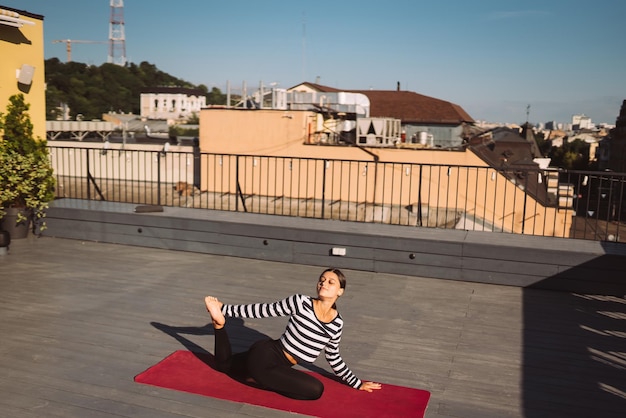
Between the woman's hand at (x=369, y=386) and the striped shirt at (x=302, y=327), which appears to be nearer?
the striped shirt at (x=302, y=327)

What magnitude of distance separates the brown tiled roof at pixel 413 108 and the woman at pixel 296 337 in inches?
1660

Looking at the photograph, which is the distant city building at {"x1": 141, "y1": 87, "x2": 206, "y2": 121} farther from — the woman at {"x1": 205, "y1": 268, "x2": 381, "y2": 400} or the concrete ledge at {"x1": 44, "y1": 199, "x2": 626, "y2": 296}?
the woman at {"x1": 205, "y1": 268, "x2": 381, "y2": 400}

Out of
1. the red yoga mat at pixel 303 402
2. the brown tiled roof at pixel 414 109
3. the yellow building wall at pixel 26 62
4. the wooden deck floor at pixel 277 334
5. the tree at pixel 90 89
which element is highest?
the tree at pixel 90 89

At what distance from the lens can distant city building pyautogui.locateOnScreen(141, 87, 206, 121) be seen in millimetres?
94119

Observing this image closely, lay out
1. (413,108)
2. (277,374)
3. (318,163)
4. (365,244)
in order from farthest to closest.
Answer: (413,108) → (318,163) → (365,244) → (277,374)

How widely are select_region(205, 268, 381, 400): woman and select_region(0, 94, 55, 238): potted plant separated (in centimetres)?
592

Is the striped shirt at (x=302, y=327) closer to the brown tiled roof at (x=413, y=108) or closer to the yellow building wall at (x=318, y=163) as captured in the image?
the yellow building wall at (x=318, y=163)

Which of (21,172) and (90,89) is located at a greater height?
(90,89)

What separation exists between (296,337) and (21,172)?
640cm

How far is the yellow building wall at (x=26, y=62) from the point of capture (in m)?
8.73

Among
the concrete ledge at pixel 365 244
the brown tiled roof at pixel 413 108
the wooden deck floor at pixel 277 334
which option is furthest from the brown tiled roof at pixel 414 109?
the wooden deck floor at pixel 277 334

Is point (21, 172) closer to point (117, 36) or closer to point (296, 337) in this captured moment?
point (296, 337)

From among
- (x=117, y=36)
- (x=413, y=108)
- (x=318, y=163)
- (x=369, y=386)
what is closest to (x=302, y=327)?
(x=369, y=386)

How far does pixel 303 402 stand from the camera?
150 inches
